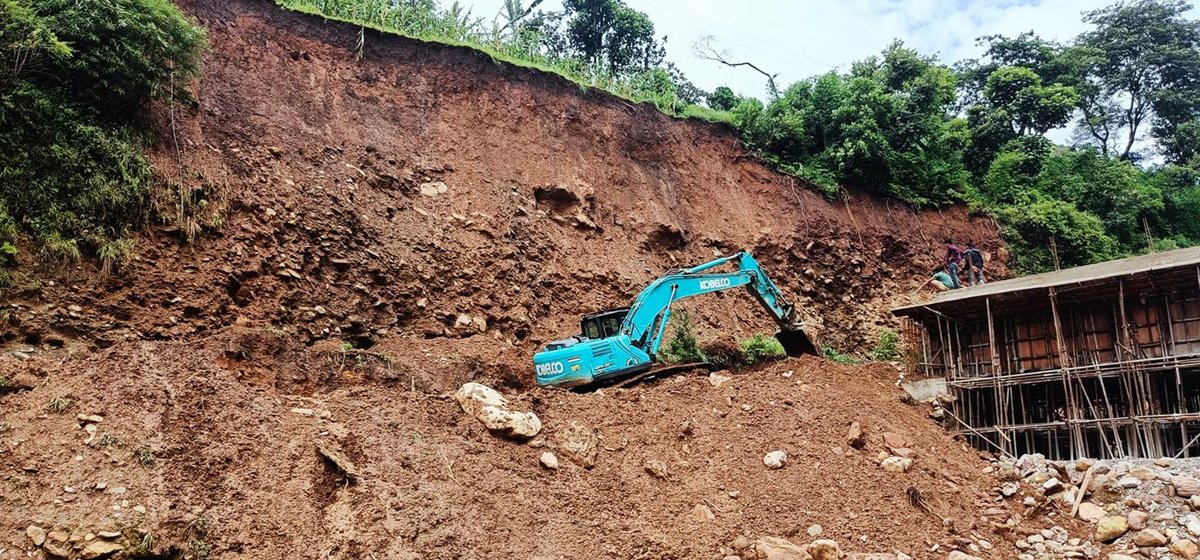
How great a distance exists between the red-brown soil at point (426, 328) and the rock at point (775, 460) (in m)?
0.12

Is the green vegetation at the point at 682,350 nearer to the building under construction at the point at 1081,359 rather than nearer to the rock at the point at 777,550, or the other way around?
the building under construction at the point at 1081,359

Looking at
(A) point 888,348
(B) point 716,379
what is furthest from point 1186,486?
(A) point 888,348

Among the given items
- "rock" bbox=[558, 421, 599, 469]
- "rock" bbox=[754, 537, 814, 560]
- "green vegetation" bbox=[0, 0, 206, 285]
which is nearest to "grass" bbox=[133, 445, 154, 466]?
"green vegetation" bbox=[0, 0, 206, 285]

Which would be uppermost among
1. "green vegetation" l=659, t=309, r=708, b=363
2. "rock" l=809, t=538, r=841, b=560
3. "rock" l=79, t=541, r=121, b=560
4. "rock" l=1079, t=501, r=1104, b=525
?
"green vegetation" l=659, t=309, r=708, b=363

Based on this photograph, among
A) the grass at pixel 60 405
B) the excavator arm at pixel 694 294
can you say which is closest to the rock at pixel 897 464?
the excavator arm at pixel 694 294

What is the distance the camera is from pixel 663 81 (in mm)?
20297

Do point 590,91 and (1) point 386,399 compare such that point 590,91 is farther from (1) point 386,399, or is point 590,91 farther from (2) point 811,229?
(1) point 386,399

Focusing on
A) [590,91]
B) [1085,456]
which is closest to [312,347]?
[590,91]

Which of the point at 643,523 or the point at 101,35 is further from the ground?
the point at 101,35

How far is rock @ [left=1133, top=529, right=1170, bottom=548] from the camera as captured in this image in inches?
313

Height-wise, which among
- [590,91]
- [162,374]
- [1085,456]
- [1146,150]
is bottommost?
[1085,456]

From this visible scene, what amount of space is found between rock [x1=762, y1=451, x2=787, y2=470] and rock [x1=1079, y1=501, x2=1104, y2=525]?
3.42m

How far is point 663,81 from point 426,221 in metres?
9.24

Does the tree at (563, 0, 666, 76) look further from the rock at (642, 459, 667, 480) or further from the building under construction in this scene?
the rock at (642, 459, 667, 480)
